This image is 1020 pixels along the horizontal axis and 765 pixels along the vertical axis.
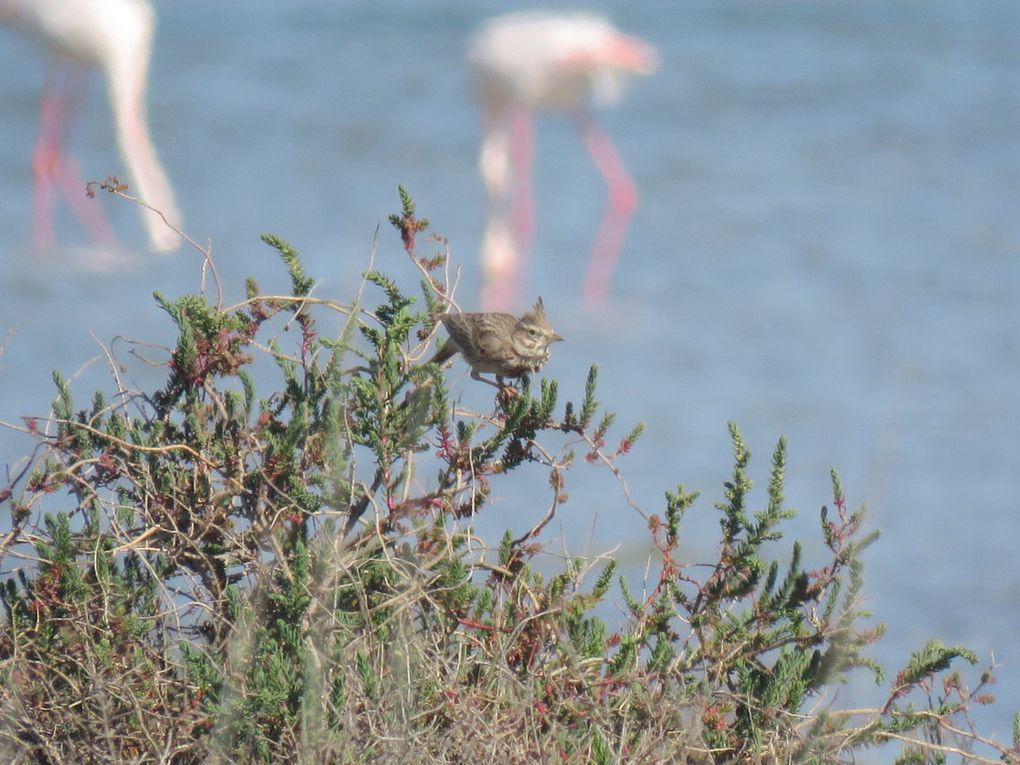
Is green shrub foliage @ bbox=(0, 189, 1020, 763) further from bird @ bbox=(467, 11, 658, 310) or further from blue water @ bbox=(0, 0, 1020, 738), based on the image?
bird @ bbox=(467, 11, 658, 310)

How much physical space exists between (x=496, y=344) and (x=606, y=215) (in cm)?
741

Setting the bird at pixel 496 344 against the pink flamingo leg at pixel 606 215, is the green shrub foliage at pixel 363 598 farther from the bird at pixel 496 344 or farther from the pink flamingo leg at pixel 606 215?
the pink flamingo leg at pixel 606 215

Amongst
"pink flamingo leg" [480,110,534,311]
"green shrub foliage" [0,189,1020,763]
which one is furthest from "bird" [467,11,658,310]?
"green shrub foliage" [0,189,1020,763]

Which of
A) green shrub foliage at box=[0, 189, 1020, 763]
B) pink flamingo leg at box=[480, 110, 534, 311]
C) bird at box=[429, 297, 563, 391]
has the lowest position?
green shrub foliage at box=[0, 189, 1020, 763]

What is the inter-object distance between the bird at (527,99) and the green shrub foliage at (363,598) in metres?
5.41

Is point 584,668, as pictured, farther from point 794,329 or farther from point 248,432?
point 794,329

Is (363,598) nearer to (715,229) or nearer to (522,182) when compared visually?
(522,182)

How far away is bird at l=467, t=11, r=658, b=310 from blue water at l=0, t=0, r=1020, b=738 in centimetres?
24

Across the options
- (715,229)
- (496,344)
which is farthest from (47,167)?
(496,344)

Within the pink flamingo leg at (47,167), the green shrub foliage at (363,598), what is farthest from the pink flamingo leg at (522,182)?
the green shrub foliage at (363,598)

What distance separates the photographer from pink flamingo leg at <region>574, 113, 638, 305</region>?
9594 millimetres

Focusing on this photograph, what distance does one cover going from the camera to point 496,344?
329 cm

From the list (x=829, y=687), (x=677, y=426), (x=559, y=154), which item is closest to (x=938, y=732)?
(x=829, y=687)

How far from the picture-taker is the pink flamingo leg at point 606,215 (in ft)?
31.5
